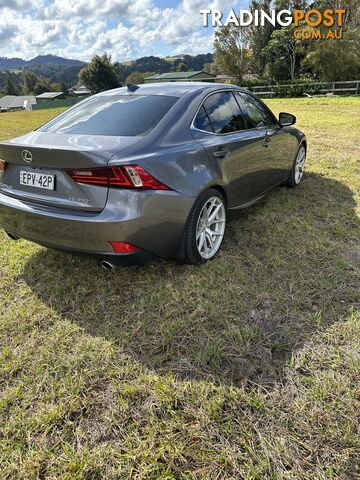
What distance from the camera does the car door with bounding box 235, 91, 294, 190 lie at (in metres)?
4.04

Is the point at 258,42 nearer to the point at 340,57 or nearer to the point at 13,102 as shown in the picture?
the point at 340,57

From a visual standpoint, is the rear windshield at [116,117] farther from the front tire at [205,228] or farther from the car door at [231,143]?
the front tire at [205,228]

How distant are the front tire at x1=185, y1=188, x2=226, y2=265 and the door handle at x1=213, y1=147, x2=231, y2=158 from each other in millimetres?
300

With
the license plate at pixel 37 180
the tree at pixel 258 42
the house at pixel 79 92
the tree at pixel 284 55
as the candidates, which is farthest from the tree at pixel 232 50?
the license plate at pixel 37 180

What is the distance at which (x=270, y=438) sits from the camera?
1725 millimetres

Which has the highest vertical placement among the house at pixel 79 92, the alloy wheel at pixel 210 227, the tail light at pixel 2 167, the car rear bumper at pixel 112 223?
the house at pixel 79 92

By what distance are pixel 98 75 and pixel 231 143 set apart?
71.9 meters

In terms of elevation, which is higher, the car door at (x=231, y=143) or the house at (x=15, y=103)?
the house at (x=15, y=103)

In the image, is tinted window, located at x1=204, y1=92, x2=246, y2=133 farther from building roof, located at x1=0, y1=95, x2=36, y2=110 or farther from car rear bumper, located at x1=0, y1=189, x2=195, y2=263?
building roof, located at x1=0, y1=95, x2=36, y2=110

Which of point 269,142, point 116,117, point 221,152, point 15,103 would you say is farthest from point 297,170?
point 15,103

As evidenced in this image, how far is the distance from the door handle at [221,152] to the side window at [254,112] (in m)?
0.83

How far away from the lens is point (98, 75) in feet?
221

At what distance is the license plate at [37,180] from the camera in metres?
2.57

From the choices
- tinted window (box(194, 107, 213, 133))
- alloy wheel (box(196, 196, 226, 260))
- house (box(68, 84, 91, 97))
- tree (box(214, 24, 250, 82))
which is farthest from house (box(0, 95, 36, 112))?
alloy wheel (box(196, 196, 226, 260))
